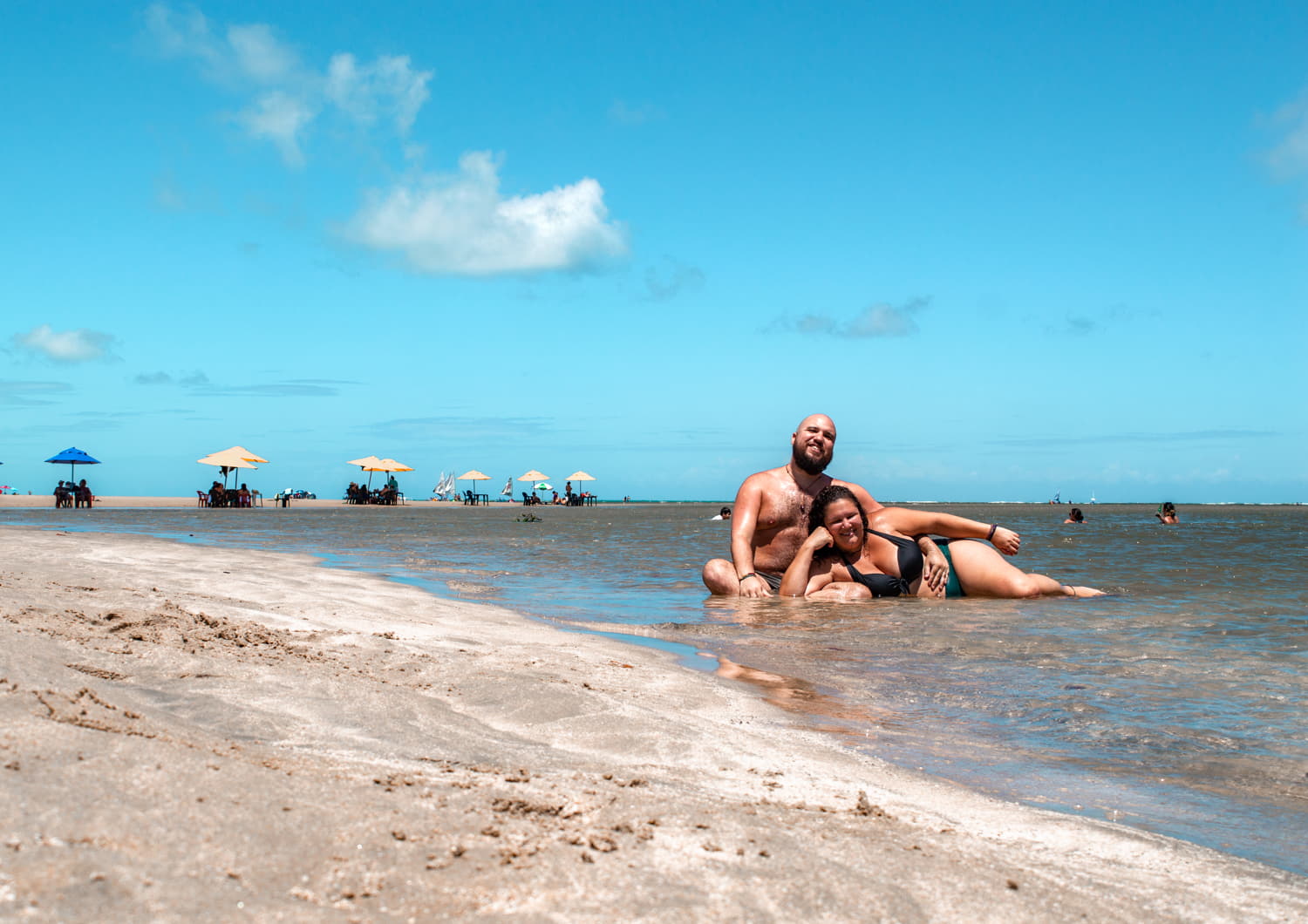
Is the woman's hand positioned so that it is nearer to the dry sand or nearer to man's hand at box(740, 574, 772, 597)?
man's hand at box(740, 574, 772, 597)

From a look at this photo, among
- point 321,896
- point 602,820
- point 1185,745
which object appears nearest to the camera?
point 321,896

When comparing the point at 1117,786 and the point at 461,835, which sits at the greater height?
the point at 461,835

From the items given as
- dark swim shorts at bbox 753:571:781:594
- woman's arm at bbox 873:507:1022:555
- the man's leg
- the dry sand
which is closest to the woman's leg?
woman's arm at bbox 873:507:1022:555

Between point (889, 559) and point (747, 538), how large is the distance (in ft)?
4.31

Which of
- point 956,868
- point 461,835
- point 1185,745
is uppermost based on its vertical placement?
point 461,835

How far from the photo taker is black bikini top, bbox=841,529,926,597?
8.04 m

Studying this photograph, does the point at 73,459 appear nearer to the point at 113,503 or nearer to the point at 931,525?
the point at 113,503

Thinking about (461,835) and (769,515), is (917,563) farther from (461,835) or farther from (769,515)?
(461,835)

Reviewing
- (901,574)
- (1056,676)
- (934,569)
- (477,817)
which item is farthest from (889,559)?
(477,817)

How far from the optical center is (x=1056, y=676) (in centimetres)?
471

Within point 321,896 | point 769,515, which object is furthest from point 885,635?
point 321,896

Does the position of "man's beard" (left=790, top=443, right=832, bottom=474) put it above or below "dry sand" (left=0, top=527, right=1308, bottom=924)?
above

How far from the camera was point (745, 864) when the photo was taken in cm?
172

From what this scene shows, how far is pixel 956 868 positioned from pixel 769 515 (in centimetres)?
631
